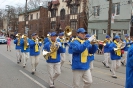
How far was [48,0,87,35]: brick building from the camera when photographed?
115ft

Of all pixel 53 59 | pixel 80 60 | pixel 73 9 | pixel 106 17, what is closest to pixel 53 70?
pixel 53 59

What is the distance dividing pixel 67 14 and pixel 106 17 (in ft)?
43.6

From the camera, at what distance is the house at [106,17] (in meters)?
23.9

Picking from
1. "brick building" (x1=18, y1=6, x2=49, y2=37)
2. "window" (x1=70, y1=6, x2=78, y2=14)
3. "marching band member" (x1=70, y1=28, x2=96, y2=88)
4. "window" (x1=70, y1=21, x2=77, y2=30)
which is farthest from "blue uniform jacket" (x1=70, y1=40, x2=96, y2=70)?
"brick building" (x1=18, y1=6, x2=49, y2=37)

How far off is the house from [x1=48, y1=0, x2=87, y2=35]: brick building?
Answer: 296cm

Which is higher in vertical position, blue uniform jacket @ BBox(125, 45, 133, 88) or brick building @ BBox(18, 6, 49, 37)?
brick building @ BBox(18, 6, 49, 37)

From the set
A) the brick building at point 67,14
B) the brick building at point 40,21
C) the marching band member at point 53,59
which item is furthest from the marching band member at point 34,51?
the brick building at point 40,21

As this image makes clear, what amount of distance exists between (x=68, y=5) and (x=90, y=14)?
345 inches

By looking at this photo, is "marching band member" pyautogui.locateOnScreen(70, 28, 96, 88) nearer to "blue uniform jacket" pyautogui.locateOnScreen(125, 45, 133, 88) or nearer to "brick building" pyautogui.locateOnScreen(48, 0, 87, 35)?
"blue uniform jacket" pyautogui.locateOnScreen(125, 45, 133, 88)

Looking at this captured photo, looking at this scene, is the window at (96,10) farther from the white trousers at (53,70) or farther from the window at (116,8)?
the white trousers at (53,70)

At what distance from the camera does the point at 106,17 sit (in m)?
27.1

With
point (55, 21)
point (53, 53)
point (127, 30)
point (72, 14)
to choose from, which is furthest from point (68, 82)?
point (55, 21)

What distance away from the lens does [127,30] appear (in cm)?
2372

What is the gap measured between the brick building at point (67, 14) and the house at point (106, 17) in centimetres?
296
